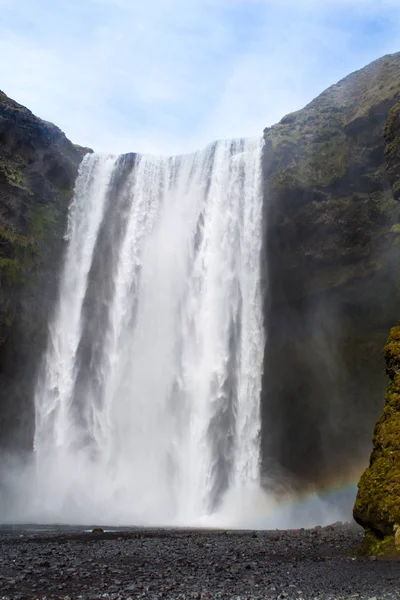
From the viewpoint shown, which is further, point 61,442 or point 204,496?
point 61,442

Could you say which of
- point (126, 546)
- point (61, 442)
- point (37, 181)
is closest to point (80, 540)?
point (126, 546)

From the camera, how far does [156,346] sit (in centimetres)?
3134

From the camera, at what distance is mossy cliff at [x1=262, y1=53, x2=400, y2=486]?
28.1 metres

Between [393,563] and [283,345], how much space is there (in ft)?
64.6

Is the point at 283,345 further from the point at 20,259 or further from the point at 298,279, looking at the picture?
the point at 20,259

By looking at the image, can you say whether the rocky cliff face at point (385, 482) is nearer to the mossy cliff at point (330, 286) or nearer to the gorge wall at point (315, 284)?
the mossy cliff at point (330, 286)

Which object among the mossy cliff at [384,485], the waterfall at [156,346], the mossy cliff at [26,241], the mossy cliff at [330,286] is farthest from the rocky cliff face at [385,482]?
the mossy cliff at [26,241]

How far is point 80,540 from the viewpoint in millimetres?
15898

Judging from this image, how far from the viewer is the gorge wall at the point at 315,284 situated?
28.2 m

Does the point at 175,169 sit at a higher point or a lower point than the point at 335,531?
higher

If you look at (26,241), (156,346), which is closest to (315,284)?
(156,346)

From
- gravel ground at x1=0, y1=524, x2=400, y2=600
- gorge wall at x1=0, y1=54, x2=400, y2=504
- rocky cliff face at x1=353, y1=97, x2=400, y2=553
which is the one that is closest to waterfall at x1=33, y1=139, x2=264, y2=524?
gorge wall at x1=0, y1=54, x2=400, y2=504

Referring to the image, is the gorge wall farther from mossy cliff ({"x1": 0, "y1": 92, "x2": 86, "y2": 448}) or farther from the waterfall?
the waterfall

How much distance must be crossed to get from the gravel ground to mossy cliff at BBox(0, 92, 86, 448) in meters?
15.4
